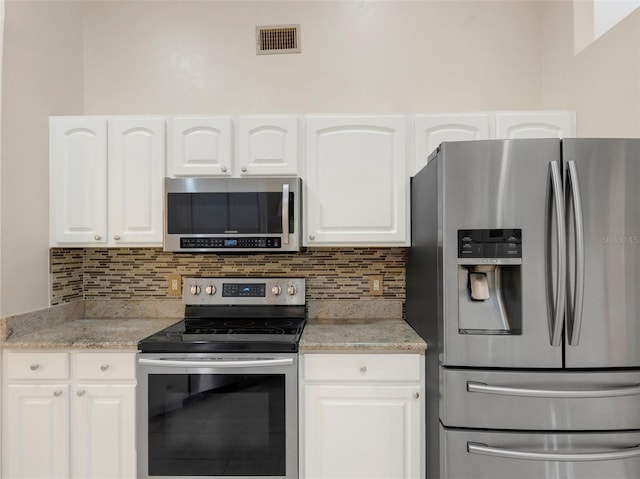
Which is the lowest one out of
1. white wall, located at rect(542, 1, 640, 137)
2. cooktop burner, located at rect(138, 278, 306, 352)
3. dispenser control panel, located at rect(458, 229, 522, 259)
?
cooktop burner, located at rect(138, 278, 306, 352)

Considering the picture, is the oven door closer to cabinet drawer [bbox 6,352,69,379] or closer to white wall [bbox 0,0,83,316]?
cabinet drawer [bbox 6,352,69,379]

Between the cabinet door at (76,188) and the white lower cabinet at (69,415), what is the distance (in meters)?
0.66

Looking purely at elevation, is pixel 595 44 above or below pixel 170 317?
above

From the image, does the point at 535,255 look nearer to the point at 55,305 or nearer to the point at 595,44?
the point at 595,44

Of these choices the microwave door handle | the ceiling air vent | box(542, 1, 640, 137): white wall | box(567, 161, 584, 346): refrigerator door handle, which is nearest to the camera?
box(567, 161, 584, 346): refrigerator door handle

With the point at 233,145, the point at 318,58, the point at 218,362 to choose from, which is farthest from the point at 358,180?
the point at 218,362

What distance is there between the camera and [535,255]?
4.99 feet

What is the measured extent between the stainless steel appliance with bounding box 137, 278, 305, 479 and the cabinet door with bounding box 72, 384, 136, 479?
0.05m

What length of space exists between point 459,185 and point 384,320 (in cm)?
110

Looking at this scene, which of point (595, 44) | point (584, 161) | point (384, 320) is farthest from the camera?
point (384, 320)

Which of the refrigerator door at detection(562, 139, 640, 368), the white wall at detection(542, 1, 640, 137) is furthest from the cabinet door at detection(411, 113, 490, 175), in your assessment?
the refrigerator door at detection(562, 139, 640, 368)

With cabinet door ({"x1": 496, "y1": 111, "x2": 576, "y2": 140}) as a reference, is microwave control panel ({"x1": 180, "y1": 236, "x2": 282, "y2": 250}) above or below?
below

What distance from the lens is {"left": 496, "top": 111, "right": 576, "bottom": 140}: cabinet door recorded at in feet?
6.79

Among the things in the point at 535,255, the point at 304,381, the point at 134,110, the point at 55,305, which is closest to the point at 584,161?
the point at 535,255
